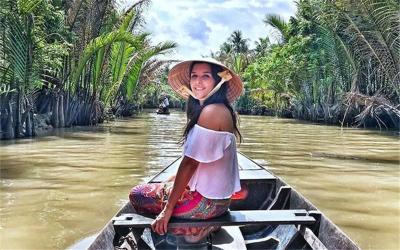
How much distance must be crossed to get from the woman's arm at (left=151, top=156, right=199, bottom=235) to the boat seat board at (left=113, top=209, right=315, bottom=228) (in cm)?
6

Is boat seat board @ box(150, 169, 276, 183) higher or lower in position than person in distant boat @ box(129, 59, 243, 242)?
lower

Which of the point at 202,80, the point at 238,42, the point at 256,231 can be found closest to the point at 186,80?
the point at 202,80

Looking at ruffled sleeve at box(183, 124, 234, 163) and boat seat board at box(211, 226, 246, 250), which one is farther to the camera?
boat seat board at box(211, 226, 246, 250)

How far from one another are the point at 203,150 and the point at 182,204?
1.35 ft

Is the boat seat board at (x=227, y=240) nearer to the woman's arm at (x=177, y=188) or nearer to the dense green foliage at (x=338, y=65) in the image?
the woman's arm at (x=177, y=188)

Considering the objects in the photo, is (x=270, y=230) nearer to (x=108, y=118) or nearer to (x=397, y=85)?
(x=397, y=85)

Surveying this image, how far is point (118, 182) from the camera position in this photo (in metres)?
7.43

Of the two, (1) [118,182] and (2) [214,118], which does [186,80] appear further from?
(1) [118,182]

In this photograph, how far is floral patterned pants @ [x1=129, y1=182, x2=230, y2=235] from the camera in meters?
3.04

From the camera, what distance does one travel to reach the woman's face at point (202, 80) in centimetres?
299

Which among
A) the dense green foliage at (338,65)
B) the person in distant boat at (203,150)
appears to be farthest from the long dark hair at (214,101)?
the dense green foliage at (338,65)

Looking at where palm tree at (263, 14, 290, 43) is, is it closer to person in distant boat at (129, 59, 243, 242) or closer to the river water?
the river water

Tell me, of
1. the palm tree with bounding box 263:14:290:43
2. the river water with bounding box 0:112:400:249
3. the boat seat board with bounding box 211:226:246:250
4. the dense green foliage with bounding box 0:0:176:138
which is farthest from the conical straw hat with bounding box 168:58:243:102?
the palm tree with bounding box 263:14:290:43

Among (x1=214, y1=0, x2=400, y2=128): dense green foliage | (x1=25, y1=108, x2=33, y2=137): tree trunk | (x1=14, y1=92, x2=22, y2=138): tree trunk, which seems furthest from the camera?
(x1=214, y1=0, x2=400, y2=128): dense green foliage
